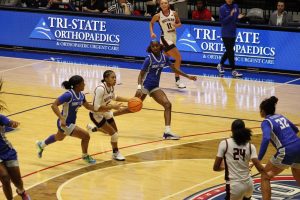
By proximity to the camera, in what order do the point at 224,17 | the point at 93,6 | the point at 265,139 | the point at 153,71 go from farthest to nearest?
1. the point at 93,6
2. the point at 224,17
3. the point at 153,71
4. the point at 265,139

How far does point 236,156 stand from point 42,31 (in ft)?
55.7

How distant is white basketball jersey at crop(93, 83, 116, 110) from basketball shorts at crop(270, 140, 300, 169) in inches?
159

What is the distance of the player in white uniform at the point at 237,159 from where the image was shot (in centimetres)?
1109

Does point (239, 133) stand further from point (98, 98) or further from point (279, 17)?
point (279, 17)

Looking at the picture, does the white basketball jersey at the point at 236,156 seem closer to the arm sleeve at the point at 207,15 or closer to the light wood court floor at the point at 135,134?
the light wood court floor at the point at 135,134

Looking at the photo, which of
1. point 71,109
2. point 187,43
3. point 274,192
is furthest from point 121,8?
point 274,192

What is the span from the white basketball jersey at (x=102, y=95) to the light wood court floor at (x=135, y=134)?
112 centimetres

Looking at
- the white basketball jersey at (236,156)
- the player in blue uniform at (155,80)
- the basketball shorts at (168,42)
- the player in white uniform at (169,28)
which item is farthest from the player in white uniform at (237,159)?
the basketball shorts at (168,42)

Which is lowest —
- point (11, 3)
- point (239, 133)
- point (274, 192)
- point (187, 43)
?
point (274, 192)

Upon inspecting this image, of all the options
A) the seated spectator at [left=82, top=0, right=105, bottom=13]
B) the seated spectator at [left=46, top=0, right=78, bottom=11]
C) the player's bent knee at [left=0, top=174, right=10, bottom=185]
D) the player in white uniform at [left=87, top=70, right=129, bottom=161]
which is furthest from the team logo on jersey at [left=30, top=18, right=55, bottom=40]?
the player's bent knee at [left=0, top=174, right=10, bottom=185]

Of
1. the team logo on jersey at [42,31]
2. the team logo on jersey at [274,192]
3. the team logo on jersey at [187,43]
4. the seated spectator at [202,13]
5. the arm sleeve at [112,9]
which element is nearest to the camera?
the team logo on jersey at [274,192]

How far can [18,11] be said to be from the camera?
27.4 m

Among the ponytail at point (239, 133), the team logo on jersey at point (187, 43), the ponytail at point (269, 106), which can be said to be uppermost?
the ponytail at point (269, 106)

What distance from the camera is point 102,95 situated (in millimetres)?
15117
